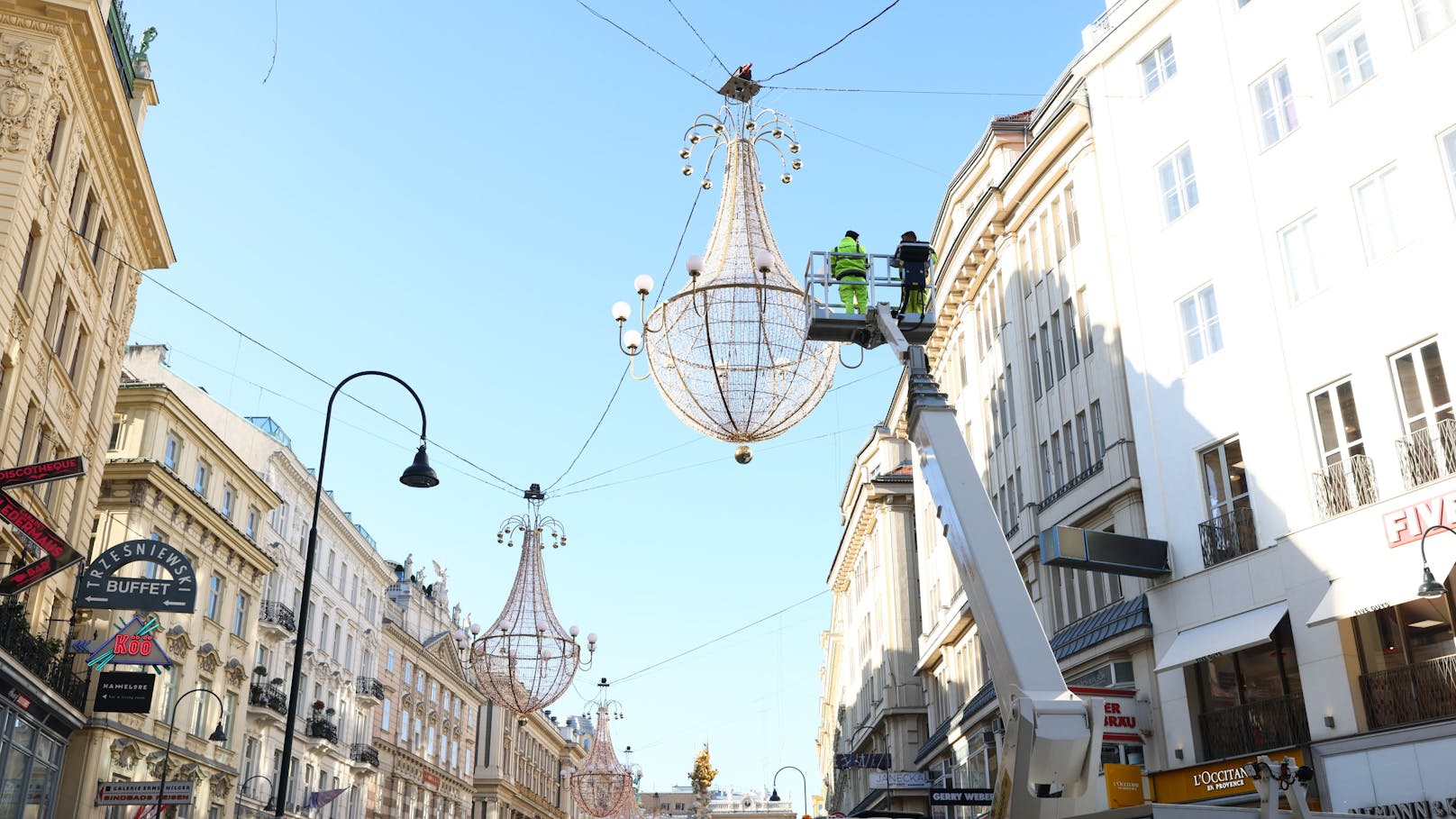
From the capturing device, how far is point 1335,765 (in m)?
20.4

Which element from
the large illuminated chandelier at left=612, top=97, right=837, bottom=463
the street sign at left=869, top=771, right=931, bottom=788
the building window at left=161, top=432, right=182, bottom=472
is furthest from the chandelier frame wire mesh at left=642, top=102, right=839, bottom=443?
the building window at left=161, top=432, right=182, bottom=472

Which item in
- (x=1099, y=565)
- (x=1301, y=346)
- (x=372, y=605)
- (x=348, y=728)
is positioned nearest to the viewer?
(x=1301, y=346)

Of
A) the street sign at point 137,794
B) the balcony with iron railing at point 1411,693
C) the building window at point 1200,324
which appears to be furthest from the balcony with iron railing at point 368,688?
the balcony with iron railing at point 1411,693

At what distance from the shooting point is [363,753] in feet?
204

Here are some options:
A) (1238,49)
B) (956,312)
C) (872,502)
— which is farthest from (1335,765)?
(872,502)

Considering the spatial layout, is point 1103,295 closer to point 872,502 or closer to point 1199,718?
point 1199,718

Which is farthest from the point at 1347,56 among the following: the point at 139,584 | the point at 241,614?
the point at 241,614

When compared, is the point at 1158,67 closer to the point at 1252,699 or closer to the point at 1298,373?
the point at 1298,373

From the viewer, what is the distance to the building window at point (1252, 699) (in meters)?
22.0

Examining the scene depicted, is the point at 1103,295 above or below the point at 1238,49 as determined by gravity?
below

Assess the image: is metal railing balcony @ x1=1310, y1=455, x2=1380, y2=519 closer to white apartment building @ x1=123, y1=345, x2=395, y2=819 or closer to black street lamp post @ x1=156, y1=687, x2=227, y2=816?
black street lamp post @ x1=156, y1=687, x2=227, y2=816

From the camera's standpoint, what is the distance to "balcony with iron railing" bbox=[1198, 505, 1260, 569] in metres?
23.4

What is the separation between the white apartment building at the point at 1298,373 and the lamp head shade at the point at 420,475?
1456 cm

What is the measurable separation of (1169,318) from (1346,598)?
8.10 meters
